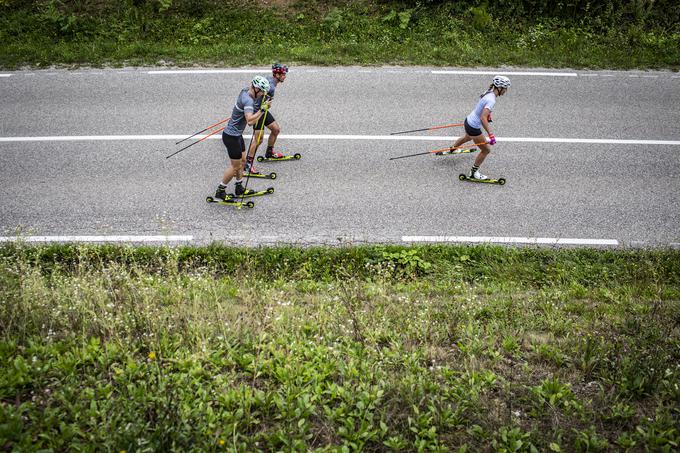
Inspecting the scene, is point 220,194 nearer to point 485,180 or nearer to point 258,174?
point 258,174

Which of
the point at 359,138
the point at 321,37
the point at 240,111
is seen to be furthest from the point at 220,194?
the point at 321,37

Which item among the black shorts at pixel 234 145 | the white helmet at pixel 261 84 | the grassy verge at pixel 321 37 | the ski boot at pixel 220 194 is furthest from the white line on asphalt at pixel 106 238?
the grassy verge at pixel 321 37

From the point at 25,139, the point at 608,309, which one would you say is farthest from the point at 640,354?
the point at 25,139

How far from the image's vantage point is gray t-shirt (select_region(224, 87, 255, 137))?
29.9ft

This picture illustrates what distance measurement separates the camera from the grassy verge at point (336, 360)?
5168 millimetres

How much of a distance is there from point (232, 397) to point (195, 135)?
291 inches

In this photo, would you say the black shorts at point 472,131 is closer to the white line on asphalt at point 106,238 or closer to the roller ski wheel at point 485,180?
the roller ski wheel at point 485,180

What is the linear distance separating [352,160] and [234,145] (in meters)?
2.62

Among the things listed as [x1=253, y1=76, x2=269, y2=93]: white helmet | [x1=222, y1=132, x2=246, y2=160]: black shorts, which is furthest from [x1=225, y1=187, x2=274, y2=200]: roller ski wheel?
[x1=253, y1=76, x2=269, y2=93]: white helmet

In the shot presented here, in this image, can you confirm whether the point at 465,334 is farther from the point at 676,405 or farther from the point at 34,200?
the point at 34,200

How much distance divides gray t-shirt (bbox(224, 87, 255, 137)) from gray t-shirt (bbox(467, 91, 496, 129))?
4.30 meters

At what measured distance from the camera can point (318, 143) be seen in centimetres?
1145

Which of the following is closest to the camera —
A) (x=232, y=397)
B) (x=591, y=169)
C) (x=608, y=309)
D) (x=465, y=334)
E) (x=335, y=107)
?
(x=232, y=397)

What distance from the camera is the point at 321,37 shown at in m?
15.4
